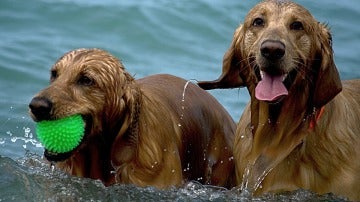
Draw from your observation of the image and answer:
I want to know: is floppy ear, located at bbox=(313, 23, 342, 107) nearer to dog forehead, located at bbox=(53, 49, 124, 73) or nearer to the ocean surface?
dog forehead, located at bbox=(53, 49, 124, 73)

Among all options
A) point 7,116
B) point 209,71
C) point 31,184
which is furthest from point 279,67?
point 209,71

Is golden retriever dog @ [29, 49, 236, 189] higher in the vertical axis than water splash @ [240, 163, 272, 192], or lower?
higher

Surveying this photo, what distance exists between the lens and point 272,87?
7.93m

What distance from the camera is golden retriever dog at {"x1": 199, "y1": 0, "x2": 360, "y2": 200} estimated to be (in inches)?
313

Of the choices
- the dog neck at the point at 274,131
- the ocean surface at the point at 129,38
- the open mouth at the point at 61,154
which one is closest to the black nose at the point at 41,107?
the open mouth at the point at 61,154

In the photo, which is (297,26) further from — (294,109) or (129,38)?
(129,38)

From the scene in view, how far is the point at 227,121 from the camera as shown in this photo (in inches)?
373

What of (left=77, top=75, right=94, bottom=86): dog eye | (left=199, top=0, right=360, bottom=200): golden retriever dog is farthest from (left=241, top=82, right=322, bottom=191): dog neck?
(left=77, top=75, right=94, bottom=86): dog eye

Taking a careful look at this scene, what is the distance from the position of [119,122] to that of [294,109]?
123cm

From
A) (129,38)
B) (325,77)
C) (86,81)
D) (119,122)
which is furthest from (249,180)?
(129,38)

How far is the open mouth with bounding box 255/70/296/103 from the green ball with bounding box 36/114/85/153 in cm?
124

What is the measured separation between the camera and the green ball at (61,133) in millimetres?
7766

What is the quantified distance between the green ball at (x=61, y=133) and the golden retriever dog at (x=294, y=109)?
1.26 metres

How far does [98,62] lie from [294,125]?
144 centimetres
